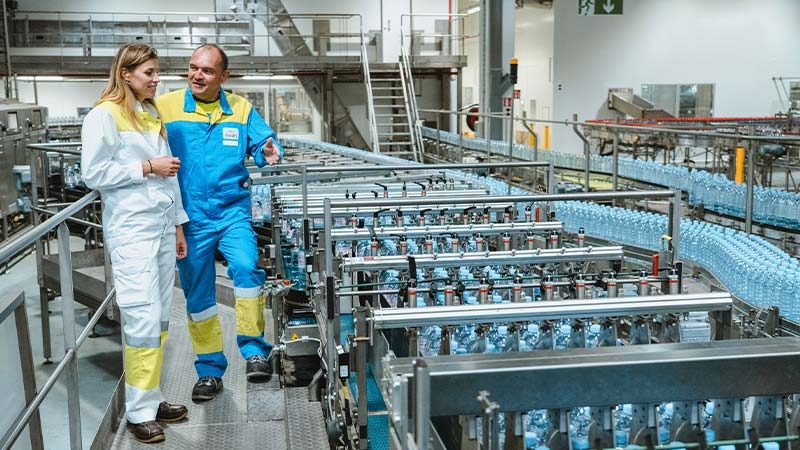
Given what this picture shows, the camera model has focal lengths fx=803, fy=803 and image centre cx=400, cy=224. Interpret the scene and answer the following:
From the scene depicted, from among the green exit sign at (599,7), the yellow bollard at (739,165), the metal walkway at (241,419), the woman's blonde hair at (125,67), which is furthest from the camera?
A: the green exit sign at (599,7)

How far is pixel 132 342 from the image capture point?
3.29 m

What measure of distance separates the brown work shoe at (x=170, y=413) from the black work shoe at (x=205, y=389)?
0.84 feet

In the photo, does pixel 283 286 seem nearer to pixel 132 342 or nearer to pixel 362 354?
pixel 132 342

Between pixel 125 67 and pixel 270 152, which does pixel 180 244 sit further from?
→ pixel 125 67

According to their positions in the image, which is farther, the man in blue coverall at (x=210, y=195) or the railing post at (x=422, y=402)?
the man in blue coverall at (x=210, y=195)

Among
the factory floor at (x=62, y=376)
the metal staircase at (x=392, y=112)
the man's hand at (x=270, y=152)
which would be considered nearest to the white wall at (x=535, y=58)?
the metal staircase at (x=392, y=112)

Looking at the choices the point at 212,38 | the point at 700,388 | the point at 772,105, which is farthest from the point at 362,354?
the point at 772,105

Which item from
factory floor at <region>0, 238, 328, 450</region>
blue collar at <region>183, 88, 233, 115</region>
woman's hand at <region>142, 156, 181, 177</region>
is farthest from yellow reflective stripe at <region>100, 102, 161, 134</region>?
factory floor at <region>0, 238, 328, 450</region>

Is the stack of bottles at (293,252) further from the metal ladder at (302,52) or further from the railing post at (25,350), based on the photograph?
the metal ladder at (302,52)

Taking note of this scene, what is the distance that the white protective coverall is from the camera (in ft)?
10.5

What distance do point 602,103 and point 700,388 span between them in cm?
1739

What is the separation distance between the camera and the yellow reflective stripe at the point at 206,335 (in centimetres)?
388

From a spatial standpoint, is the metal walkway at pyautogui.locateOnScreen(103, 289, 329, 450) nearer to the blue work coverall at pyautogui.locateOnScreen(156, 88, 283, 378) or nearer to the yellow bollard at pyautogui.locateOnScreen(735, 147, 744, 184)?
the blue work coverall at pyautogui.locateOnScreen(156, 88, 283, 378)

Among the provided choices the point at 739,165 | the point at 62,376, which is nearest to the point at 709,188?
the point at 739,165
